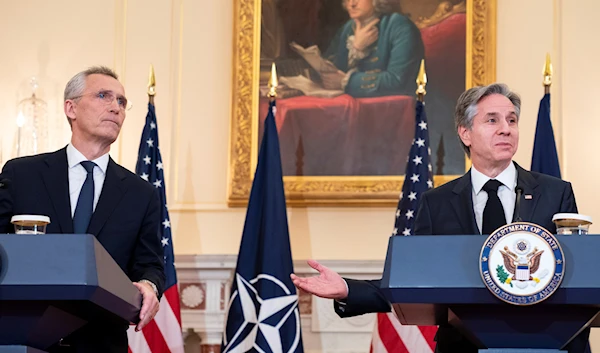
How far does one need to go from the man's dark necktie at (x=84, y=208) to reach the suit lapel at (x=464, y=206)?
1.44 metres

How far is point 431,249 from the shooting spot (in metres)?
2.52

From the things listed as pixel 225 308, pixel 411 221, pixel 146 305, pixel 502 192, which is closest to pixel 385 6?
A: pixel 411 221

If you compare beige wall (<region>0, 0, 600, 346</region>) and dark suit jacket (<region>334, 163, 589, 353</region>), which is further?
beige wall (<region>0, 0, 600, 346</region>)

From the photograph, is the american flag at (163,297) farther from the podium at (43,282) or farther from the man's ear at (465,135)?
the podium at (43,282)

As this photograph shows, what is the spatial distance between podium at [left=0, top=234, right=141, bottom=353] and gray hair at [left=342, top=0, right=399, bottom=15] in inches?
169

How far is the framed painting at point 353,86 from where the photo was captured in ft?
20.6

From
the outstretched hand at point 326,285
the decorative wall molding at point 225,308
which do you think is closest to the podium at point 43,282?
the outstretched hand at point 326,285

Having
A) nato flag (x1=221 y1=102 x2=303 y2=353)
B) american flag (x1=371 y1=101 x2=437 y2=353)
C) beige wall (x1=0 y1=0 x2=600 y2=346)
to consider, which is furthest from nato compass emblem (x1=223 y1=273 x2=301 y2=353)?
beige wall (x1=0 y1=0 x2=600 y2=346)

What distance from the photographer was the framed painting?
6.29 metres

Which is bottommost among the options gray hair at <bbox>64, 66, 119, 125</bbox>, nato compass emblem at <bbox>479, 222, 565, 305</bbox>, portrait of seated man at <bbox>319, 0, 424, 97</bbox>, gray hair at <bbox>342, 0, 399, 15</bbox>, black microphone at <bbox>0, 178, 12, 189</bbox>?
nato compass emblem at <bbox>479, 222, 565, 305</bbox>

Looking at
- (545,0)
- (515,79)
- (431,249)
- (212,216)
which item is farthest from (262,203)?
(431,249)

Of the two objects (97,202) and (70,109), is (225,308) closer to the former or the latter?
(70,109)

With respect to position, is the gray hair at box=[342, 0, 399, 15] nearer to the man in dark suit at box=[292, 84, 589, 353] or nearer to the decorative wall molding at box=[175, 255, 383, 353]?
the decorative wall molding at box=[175, 255, 383, 353]

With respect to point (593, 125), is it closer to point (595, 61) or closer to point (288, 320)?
point (595, 61)
